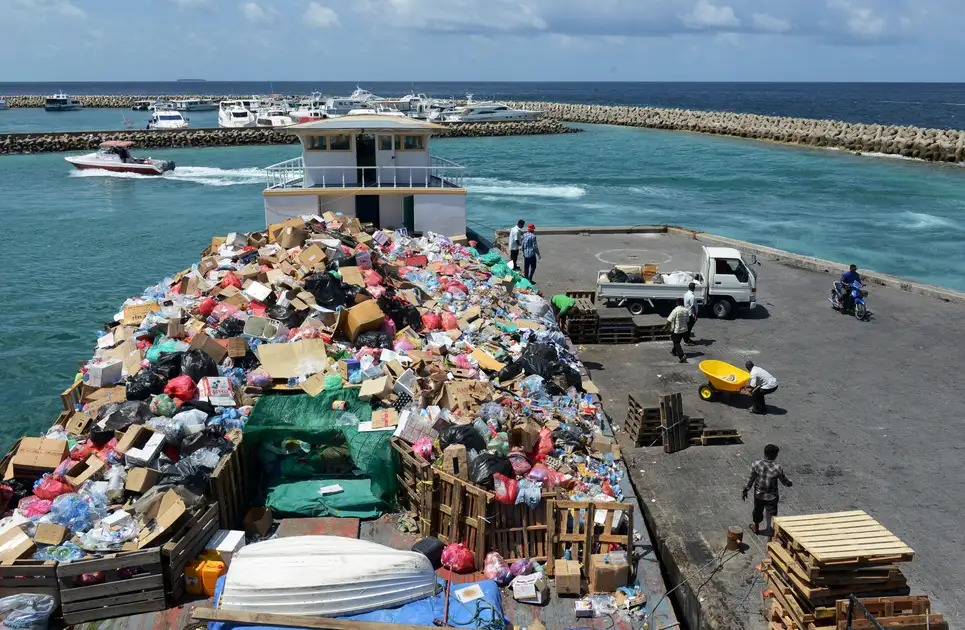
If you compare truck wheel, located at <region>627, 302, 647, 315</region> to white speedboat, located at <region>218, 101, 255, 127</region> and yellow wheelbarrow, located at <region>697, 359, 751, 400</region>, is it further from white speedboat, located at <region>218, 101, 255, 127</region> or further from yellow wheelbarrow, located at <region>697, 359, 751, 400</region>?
white speedboat, located at <region>218, 101, 255, 127</region>

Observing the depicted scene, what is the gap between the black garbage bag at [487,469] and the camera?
8109 millimetres

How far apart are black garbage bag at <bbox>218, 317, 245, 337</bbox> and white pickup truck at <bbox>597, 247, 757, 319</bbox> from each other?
8382mm

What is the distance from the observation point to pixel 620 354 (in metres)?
14.7

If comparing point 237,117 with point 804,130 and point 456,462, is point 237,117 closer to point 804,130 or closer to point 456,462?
point 804,130

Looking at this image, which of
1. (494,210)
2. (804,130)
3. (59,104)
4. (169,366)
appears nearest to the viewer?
(169,366)

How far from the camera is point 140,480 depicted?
7980mm

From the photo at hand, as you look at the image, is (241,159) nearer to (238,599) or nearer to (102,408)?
(102,408)

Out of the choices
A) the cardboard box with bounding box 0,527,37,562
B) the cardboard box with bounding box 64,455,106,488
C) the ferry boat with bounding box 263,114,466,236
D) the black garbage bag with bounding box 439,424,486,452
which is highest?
the ferry boat with bounding box 263,114,466,236

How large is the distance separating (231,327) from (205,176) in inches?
1754

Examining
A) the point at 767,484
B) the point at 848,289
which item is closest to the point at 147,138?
the point at 848,289

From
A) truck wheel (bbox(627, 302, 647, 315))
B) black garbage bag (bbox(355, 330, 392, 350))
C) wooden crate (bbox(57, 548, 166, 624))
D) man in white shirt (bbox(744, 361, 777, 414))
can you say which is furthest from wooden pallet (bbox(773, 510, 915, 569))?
truck wheel (bbox(627, 302, 647, 315))

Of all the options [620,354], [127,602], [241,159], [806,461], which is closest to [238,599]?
[127,602]

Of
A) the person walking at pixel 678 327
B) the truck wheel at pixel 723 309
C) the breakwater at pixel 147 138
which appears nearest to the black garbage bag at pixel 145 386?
the person walking at pixel 678 327

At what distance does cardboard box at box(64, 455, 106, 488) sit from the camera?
8.28 m
